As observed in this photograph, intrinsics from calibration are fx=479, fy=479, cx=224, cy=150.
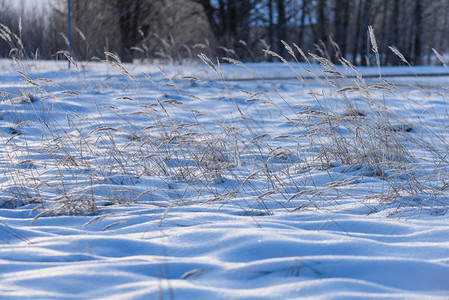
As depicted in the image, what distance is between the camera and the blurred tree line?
51.9ft

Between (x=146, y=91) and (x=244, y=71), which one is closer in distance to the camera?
(x=146, y=91)

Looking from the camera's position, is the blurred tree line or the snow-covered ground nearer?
the snow-covered ground

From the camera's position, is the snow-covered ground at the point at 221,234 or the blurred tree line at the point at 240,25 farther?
the blurred tree line at the point at 240,25

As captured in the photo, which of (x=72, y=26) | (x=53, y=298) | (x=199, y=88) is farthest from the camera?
(x=72, y=26)

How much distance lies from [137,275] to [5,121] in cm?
417

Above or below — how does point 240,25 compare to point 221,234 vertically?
above

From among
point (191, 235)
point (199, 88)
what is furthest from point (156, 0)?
point (191, 235)

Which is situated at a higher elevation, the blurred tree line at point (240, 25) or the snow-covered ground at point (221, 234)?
the blurred tree line at point (240, 25)

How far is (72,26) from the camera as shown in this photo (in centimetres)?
1552

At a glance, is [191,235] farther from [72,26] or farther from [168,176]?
[72,26]

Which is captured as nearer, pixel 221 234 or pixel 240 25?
pixel 221 234

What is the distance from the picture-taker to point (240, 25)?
18656mm

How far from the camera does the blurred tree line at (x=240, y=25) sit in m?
15.8

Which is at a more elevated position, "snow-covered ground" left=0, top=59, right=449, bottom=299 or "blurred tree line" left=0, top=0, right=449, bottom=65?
"blurred tree line" left=0, top=0, right=449, bottom=65
